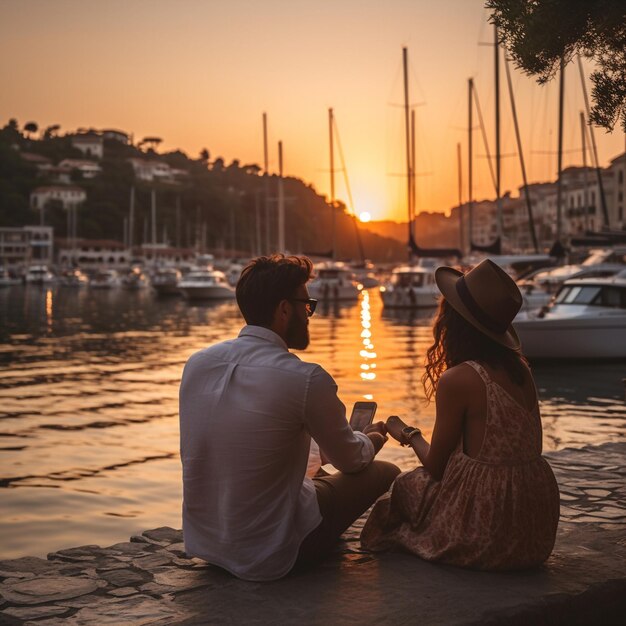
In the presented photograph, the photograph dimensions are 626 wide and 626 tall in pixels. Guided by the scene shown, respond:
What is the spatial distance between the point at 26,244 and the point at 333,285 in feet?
348

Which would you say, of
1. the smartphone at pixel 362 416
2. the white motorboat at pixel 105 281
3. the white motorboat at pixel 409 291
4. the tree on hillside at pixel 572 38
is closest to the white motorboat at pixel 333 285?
the white motorboat at pixel 409 291

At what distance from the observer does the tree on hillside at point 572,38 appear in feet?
19.6

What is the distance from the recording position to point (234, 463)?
4.63 metres

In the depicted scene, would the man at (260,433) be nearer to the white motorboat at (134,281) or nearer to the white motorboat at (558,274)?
the white motorboat at (558,274)

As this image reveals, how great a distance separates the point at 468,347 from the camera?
4.76 metres

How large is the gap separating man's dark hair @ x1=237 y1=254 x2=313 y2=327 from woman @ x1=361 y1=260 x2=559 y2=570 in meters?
0.75

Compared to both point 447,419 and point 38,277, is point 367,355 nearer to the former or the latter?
point 447,419

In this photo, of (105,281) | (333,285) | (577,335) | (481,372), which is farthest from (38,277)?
(481,372)

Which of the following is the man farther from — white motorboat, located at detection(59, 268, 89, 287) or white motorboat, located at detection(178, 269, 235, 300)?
white motorboat, located at detection(59, 268, 89, 287)

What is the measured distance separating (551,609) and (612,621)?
1.57 feet

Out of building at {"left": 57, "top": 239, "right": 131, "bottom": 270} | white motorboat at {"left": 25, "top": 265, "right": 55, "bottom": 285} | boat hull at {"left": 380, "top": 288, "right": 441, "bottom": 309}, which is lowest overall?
boat hull at {"left": 380, "top": 288, "right": 441, "bottom": 309}

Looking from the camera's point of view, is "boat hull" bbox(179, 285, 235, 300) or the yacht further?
the yacht

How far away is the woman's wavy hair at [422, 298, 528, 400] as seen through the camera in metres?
4.75

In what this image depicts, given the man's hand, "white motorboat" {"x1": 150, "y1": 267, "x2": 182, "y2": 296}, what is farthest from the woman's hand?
"white motorboat" {"x1": 150, "y1": 267, "x2": 182, "y2": 296}
